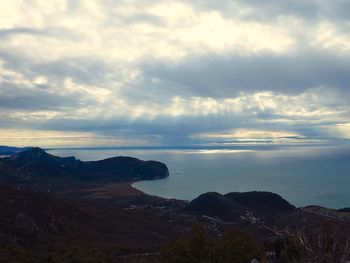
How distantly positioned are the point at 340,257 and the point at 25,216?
74008 millimetres

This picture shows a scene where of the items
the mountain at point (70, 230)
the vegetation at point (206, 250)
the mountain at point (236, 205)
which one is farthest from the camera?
the mountain at point (236, 205)

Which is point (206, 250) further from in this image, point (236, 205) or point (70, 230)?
point (236, 205)

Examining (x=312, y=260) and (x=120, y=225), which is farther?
(x=120, y=225)

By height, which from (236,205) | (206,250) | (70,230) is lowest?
(236,205)

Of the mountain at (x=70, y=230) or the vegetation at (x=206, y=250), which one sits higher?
→ the vegetation at (x=206, y=250)

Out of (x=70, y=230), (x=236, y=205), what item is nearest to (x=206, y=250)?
(x=70, y=230)

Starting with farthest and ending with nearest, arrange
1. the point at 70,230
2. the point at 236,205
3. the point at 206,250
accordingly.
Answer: the point at 236,205 → the point at 70,230 → the point at 206,250

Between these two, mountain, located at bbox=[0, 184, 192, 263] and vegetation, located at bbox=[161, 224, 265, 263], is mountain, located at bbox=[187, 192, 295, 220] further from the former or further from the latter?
vegetation, located at bbox=[161, 224, 265, 263]

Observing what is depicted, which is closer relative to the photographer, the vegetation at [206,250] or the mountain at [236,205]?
the vegetation at [206,250]

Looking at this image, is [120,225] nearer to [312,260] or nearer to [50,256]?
[50,256]

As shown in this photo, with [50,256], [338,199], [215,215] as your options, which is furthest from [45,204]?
[338,199]

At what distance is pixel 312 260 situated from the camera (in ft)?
51.5

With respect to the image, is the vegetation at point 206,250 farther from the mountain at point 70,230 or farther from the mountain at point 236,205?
the mountain at point 236,205

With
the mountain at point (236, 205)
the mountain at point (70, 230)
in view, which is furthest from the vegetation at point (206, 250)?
the mountain at point (236, 205)
